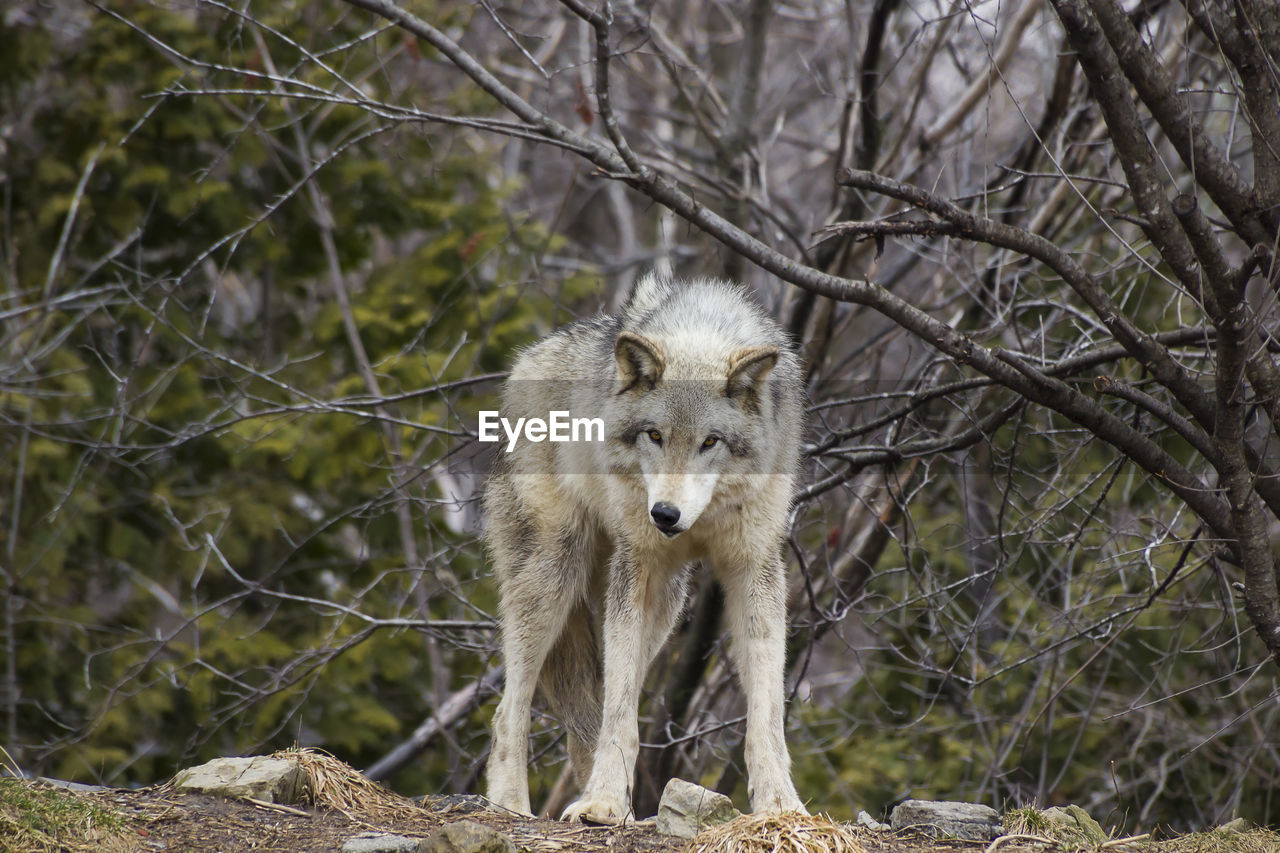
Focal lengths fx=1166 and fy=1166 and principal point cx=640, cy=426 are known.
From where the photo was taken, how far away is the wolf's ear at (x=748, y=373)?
5.73 metres

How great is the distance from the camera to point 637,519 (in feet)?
19.2

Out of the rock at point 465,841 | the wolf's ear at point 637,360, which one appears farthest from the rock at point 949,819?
the wolf's ear at point 637,360

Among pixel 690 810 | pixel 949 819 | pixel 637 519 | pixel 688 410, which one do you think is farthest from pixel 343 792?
pixel 949 819

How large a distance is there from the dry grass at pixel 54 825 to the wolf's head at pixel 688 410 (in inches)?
101

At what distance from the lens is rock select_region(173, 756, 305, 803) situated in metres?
5.17

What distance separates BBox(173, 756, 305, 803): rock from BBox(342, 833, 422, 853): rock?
672 mm

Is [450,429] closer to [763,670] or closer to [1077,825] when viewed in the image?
[763,670]

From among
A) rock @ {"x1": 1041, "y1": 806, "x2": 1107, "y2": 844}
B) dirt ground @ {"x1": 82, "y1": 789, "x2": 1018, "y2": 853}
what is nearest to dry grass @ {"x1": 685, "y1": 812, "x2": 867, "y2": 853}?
dirt ground @ {"x1": 82, "y1": 789, "x2": 1018, "y2": 853}

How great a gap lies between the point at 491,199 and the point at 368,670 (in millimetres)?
4953

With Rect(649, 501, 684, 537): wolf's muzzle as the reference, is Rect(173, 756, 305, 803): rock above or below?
below

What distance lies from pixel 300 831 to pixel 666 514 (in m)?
2.07

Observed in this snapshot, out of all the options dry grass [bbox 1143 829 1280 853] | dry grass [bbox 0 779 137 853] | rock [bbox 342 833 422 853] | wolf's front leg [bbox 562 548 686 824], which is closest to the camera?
dry grass [bbox 0 779 137 853]

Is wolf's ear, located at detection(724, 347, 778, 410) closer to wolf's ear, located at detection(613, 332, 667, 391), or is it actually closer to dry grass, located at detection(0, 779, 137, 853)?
wolf's ear, located at detection(613, 332, 667, 391)

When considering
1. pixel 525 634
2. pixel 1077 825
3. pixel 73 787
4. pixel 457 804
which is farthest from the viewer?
pixel 525 634
